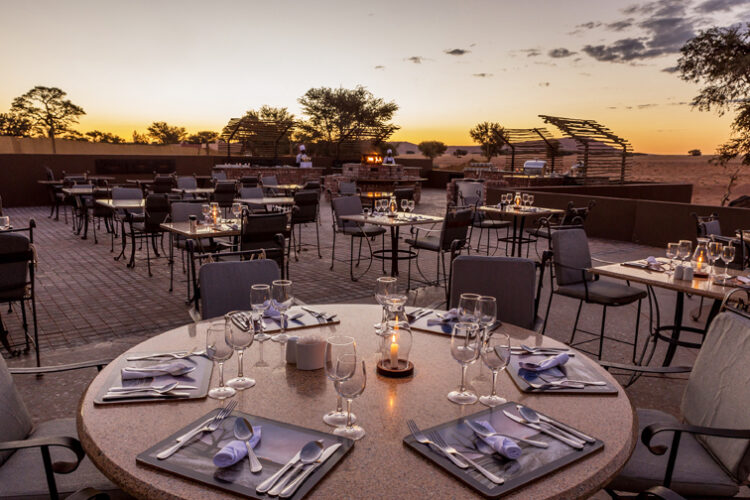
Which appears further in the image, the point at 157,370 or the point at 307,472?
the point at 157,370

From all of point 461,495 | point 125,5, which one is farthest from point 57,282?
point 125,5

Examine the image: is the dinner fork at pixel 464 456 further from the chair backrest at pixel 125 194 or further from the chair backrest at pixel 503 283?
the chair backrest at pixel 125 194

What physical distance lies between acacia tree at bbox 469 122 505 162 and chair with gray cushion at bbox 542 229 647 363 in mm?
29086

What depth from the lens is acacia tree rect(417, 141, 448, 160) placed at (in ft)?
149


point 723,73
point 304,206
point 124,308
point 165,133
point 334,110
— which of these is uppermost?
point 334,110

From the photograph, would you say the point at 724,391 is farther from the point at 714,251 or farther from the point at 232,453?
the point at 714,251

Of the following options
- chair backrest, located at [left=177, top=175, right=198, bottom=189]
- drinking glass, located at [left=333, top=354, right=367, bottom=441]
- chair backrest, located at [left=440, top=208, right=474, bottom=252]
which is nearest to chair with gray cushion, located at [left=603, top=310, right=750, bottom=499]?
drinking glass, located at [left=333, top=354, right=367, bottom=441]

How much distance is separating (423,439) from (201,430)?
1.94 feet

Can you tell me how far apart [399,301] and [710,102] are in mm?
16485

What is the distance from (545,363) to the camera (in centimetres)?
180

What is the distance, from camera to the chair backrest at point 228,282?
2.62 meters

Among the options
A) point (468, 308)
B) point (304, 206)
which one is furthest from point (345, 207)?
point (468, 308)

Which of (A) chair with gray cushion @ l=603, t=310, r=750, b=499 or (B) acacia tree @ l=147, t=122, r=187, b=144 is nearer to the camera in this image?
(A) chair with gray cushion @ l=603, t=310, r=750, b=499

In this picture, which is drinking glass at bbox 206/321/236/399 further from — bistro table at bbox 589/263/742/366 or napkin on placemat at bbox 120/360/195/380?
bistro table at bbox 589/263/742/366
